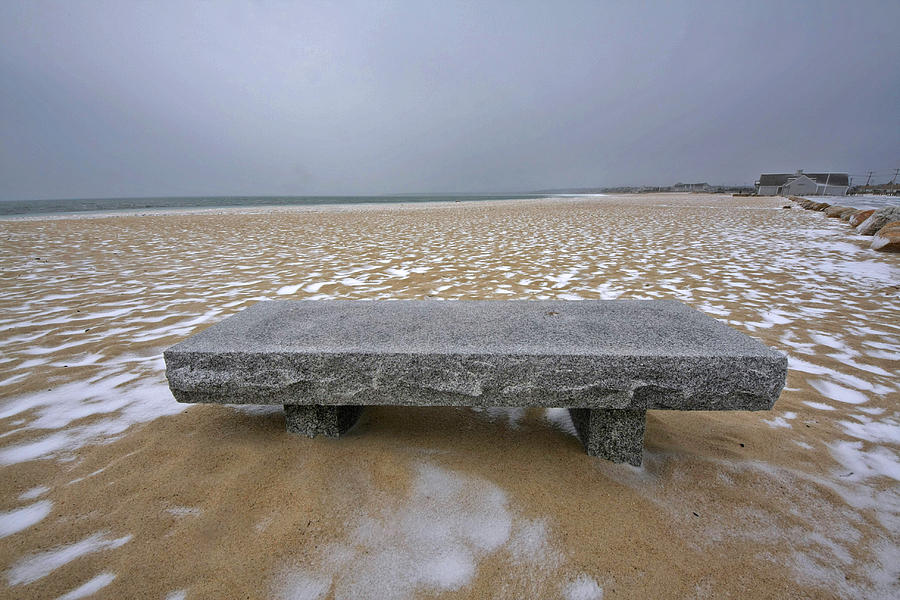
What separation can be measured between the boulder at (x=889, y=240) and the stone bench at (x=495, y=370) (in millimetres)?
7836

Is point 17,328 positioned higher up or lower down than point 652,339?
lower down

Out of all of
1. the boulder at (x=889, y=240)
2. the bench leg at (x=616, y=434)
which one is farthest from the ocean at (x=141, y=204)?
the boulder at (x=889, y=240)

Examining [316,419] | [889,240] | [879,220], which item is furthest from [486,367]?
[879,220]

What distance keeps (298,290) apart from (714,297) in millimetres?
4826

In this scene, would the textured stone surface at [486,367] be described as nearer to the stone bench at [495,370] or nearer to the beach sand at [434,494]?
the stone bench at [495,370]

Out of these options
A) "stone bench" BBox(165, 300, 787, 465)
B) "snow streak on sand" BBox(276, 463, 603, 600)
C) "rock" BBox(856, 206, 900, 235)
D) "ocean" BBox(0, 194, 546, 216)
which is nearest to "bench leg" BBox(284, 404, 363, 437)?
"stone bench" BBox(165, 300, 787, 465)

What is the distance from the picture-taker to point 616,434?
5.55 ft

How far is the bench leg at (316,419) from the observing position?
182 cm

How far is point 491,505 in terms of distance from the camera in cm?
150

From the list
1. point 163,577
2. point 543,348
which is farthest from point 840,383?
point 163,577

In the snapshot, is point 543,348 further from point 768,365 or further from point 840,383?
point 840,383

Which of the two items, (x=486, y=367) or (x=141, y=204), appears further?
(x=141, y=204)

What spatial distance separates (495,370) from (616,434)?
2.22 feet

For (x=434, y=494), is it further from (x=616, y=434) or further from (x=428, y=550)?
(x=616, y=434)
